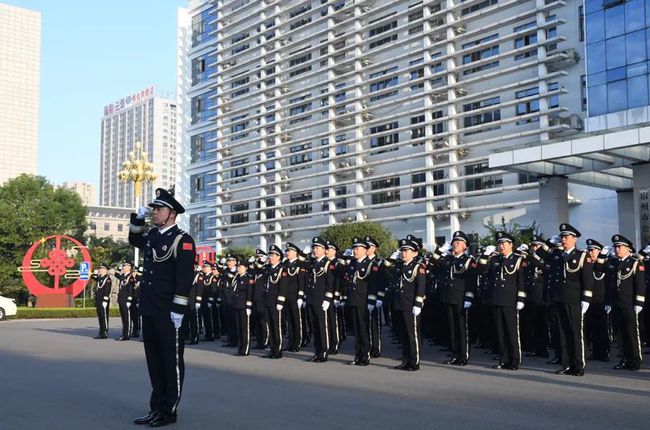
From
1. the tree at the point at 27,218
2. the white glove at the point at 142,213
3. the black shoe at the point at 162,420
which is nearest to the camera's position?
the black shoe at the point at 162,420

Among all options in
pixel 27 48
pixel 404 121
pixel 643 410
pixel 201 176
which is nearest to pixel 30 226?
pixel 201 176

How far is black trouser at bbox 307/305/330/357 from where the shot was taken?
479 inches

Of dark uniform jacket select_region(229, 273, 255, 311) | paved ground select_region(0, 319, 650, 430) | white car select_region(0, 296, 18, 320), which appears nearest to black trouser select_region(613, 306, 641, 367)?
paved ground select_region(0, 319, 650, 430)

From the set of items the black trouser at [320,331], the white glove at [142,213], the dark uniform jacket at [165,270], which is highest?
the white glove at [142,213]

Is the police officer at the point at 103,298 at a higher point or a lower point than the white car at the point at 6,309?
higher

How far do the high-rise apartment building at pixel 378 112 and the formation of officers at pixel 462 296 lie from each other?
15860 millimetres

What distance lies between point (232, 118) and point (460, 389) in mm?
55809

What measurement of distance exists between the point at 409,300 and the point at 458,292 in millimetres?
990

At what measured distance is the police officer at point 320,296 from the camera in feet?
40.1

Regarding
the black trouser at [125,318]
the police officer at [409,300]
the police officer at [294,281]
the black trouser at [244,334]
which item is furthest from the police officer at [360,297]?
the black trouser at [125,318]

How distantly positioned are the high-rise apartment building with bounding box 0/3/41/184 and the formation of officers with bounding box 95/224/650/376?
126074 mm

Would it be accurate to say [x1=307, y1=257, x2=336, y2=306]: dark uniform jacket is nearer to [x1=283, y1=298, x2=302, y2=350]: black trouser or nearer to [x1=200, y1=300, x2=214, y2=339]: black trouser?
[x1=283, y1=298, x2=302, y2=350]: black trouser

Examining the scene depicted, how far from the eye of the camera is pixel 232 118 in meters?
62.7

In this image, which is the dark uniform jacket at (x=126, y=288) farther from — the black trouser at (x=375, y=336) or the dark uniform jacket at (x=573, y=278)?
the dark uniform jacket at (x=573, y=278)
